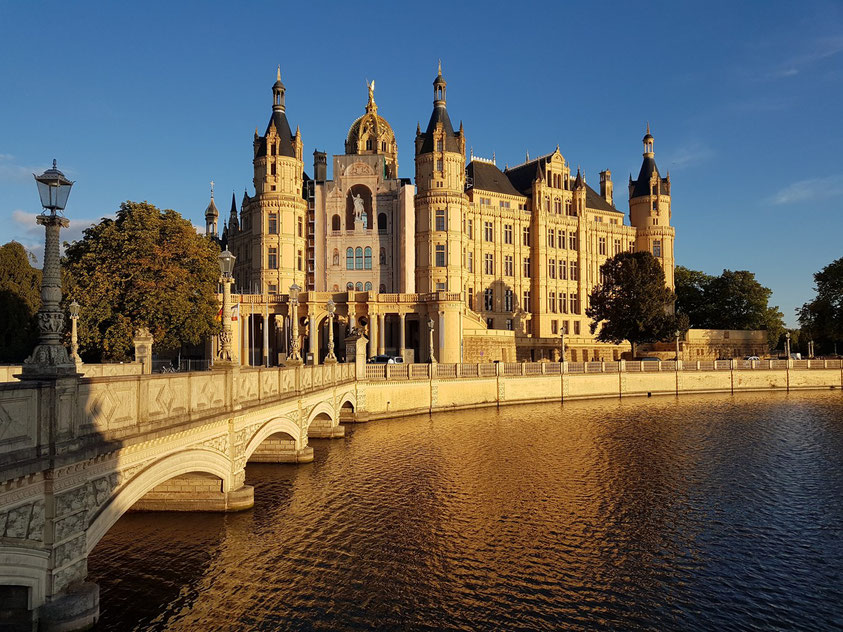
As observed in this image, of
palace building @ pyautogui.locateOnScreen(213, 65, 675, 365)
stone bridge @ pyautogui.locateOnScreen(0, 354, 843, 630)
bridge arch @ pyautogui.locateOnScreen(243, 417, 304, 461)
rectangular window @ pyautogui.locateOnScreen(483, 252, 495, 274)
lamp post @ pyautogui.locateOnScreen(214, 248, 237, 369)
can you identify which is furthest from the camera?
rectangular window @ pyautogui.locateOnScreen(483, 252, 495, 274)

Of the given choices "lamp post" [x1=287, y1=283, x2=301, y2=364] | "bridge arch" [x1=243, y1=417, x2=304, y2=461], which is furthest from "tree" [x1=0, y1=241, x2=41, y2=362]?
"bridge arch" [x1=243, y1=417, x2=304, y2=461]

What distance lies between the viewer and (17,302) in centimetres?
5938

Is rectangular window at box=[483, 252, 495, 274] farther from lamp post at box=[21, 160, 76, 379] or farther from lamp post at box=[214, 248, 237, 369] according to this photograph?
lamp post at box=[21, 160, 76, 379]

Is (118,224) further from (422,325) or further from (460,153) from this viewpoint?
(460,153)

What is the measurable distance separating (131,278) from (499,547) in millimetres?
36698

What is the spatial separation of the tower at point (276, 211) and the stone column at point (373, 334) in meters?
13.3

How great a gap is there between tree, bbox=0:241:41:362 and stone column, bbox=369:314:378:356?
31615 mm

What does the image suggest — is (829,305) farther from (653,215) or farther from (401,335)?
(401,335)

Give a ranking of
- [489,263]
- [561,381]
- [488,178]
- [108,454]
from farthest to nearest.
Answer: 1. [488,178]
2. [489,263]
3. [561,381]
4. [108,454]

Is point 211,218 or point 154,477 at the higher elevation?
point 211,218

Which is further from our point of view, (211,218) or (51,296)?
(211,218)

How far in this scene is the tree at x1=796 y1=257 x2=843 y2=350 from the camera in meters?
77.8

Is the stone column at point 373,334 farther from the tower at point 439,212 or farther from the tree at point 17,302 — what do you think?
the tree at point 17,302

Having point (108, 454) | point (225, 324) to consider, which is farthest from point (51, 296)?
point (225, 324)
